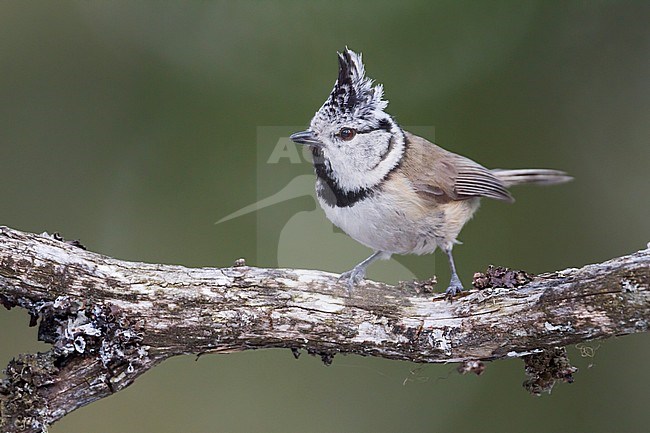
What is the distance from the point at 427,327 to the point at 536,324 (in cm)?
37

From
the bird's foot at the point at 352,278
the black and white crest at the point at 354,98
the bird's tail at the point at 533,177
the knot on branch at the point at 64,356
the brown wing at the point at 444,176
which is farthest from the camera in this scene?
the bird's tail at the point at 533,177

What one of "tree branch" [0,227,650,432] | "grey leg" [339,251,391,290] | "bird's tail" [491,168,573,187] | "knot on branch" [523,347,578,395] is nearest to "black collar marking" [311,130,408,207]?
"grey leg" [339,251,391,290]

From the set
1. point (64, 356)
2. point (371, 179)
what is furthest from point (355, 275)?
point (64, 356)

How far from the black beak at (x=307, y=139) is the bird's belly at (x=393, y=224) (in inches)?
9.8

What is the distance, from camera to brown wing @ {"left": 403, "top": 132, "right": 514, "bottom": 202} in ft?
10.0

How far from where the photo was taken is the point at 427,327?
2492 mm

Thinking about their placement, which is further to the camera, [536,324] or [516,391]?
[516,391]

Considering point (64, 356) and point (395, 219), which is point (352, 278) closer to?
point (395, 219)

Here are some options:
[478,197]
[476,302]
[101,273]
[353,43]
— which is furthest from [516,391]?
[101,273]

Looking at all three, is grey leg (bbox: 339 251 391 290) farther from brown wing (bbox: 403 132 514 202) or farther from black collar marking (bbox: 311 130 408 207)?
brown wing (bbox: 403 132 514 202)

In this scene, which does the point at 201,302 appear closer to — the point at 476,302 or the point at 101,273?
the point at 101,273

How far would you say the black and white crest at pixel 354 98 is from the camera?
2.81 meters

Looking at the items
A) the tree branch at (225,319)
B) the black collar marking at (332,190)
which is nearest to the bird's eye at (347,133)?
the black collar marking at (332,190)

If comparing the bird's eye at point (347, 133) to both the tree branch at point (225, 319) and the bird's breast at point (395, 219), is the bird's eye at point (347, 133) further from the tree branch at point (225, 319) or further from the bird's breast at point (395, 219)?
the tree branch at point (225, 319)
